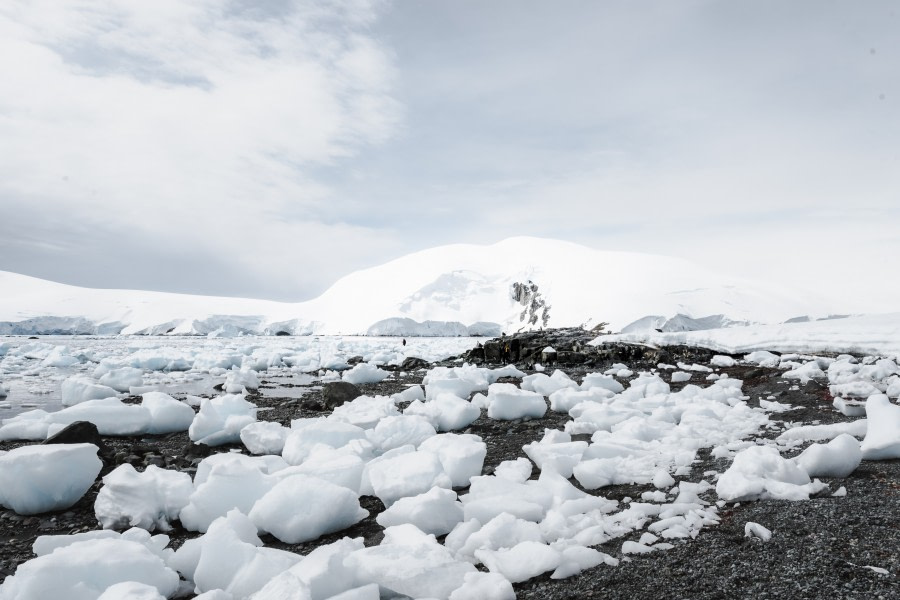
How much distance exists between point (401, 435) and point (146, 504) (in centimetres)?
158

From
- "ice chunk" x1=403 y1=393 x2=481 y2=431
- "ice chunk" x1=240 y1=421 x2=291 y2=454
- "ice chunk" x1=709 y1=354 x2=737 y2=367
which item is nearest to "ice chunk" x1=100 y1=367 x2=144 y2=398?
"ice chunk" x1=240 y1=421 x2=291 y2=454

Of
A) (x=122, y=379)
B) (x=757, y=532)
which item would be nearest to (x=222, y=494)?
(x=757, y=532)

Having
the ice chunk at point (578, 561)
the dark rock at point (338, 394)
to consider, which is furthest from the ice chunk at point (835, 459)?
the dark rock at point (338, 394)

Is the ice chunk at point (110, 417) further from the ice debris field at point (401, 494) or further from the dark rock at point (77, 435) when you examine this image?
the dark rock at point (77, 435)

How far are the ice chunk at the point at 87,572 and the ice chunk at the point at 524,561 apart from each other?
118 centimetres

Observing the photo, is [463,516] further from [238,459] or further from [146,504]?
[146,504]

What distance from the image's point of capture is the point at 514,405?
497 centimetres

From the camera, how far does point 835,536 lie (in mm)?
1857

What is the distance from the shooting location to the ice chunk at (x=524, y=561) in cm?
186

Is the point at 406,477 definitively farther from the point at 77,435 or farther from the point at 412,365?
the point at 412,365

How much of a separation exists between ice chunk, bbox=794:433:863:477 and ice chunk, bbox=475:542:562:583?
1501mm

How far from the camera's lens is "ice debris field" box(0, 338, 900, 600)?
1814 mm

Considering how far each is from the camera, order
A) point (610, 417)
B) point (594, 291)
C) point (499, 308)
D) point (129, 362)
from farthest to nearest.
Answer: point (499, 308), point (594, 291), point (129, 362), point (610, 417)

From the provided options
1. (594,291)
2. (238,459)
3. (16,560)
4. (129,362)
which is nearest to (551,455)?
(238,459)
